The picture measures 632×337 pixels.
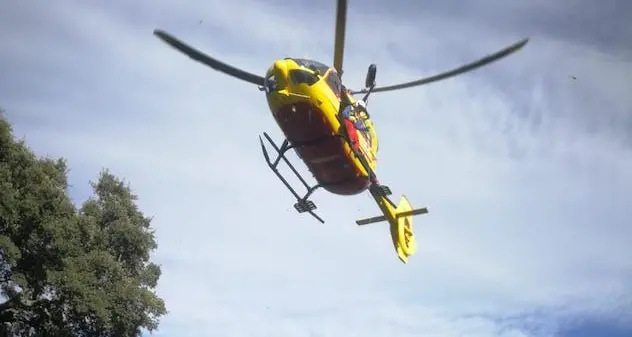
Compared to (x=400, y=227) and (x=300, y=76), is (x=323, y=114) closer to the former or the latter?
(x=300, y=76)

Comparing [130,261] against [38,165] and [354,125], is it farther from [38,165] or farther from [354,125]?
[354,125]

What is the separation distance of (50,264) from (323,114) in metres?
16.3

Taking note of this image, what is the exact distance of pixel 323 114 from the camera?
47.5 feet

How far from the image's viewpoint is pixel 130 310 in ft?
85.6

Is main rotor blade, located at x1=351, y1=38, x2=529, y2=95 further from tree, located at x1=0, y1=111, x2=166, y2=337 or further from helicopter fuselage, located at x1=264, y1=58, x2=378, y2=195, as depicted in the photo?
tree, located at x1=0, y1=111, x2=166, y2=337

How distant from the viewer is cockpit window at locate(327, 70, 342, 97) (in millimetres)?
15008

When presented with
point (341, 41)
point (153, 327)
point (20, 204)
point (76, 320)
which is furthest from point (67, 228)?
point (341, 41)

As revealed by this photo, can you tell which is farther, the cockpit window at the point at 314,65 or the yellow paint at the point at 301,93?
the cockpit window at the point at 314,65

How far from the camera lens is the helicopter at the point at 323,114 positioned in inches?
560

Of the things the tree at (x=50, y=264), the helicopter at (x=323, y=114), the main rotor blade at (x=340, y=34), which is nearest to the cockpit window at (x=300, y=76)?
the helicopter at (x=323, y=114)

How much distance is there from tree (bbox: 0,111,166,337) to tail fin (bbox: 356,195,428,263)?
1292 cm

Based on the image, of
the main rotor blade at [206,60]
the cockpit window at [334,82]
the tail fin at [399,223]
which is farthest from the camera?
the tail fin at [399,223]

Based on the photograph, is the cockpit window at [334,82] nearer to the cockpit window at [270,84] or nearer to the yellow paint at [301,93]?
the yellow paint at [301,93]

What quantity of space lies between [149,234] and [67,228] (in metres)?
5.67
